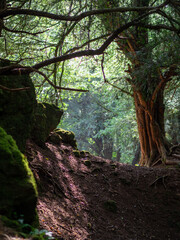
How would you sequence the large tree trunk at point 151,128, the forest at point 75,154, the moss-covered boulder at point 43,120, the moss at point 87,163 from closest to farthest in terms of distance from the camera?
the forest at point 75,154, the moss-covered boulder at point 43,120, the moss at point 87,163, the large tree trunk at point 151,128

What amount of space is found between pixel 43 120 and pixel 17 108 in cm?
194

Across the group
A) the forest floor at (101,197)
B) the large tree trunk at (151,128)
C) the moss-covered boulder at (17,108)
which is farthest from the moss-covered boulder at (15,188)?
the large tree trunk at (151,128)

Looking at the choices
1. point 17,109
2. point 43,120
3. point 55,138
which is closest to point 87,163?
point 55,138

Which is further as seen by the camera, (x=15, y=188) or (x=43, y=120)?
(x=43, y=120)

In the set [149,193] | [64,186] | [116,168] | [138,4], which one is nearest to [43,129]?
[64,186]

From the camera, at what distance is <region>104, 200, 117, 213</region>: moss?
4605 mm

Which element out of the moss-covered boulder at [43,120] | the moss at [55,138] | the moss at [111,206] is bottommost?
the moss at [111,206]

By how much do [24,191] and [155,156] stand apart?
22.9 feet

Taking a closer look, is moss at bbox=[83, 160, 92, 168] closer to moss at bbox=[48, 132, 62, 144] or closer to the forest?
the forest

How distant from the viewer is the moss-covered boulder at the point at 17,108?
328 centimetres

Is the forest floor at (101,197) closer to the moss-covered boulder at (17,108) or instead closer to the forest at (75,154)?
the forest at (75,154)

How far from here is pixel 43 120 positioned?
541 centimetres

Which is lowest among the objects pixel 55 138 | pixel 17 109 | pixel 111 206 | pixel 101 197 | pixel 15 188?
A: pixel 111 206

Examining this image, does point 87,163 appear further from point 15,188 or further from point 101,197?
point 15,188
